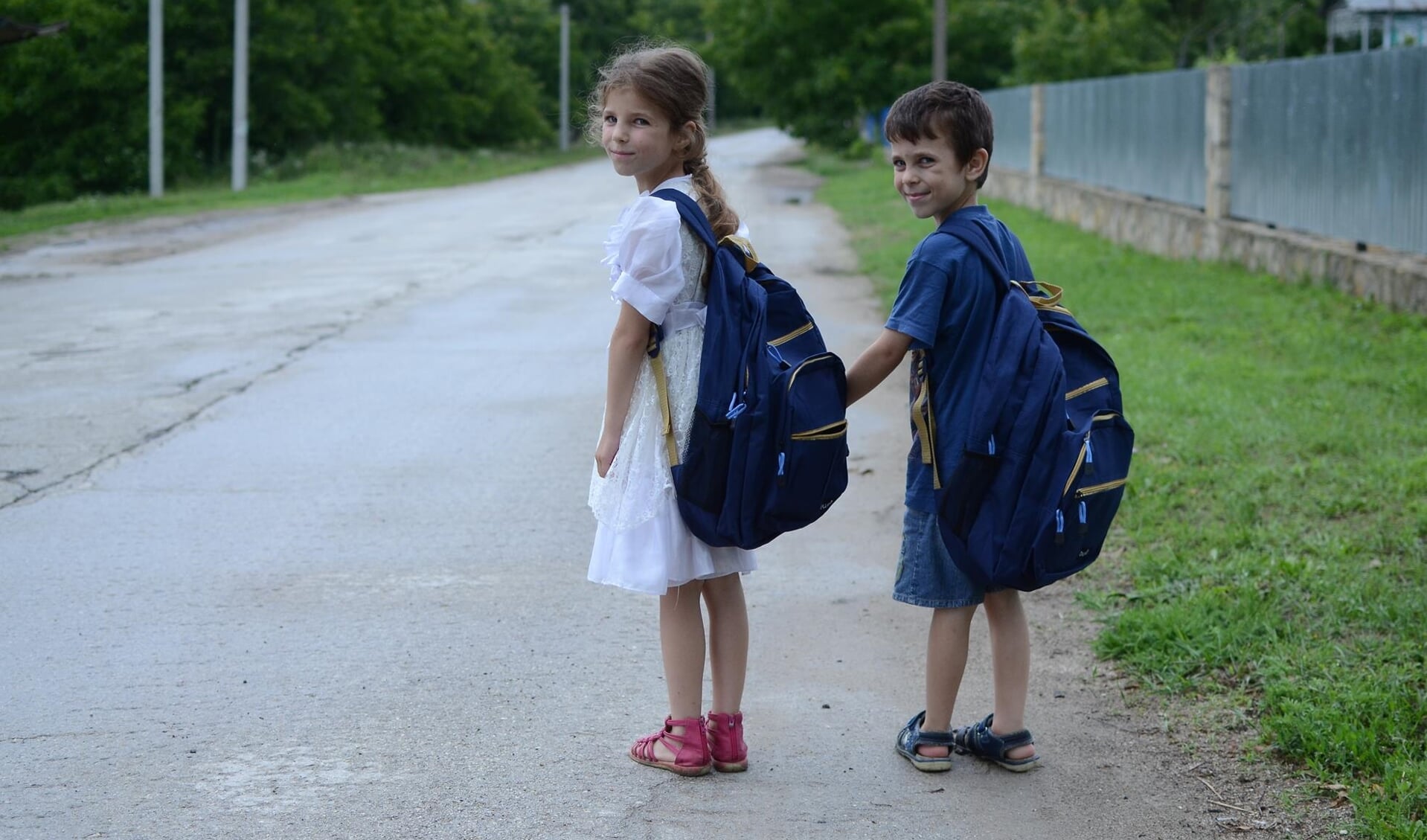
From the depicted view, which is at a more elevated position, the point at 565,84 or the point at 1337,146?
the point at 565,84

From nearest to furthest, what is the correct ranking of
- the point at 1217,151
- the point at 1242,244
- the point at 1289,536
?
the point at 1289,536 < the point at 1242,244 < the point at 1217,151

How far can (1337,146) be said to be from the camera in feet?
38.1

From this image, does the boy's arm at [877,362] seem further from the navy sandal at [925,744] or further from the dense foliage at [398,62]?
the dense foliage at [398,62]

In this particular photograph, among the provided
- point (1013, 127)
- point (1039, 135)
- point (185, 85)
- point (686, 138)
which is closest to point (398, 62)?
point (185, 85)

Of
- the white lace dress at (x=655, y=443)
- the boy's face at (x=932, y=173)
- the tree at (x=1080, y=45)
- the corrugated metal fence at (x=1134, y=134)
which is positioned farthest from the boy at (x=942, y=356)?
the tree at (x=1080, y=45)

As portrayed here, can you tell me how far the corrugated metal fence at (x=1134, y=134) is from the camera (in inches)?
611

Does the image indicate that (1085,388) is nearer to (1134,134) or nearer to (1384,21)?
(1134,134)

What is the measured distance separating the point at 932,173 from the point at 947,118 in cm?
12

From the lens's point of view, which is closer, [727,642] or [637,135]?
[637,135]

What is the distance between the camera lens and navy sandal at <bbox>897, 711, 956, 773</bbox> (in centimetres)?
366

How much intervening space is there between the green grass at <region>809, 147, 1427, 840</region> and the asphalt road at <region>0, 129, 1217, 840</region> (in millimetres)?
328

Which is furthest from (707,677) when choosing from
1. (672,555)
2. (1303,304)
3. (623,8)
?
(623,8)

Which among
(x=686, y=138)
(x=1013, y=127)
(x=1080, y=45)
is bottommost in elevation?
(x=686, y=138)

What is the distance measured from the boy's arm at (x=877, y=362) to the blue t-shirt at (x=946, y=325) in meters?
0.02
